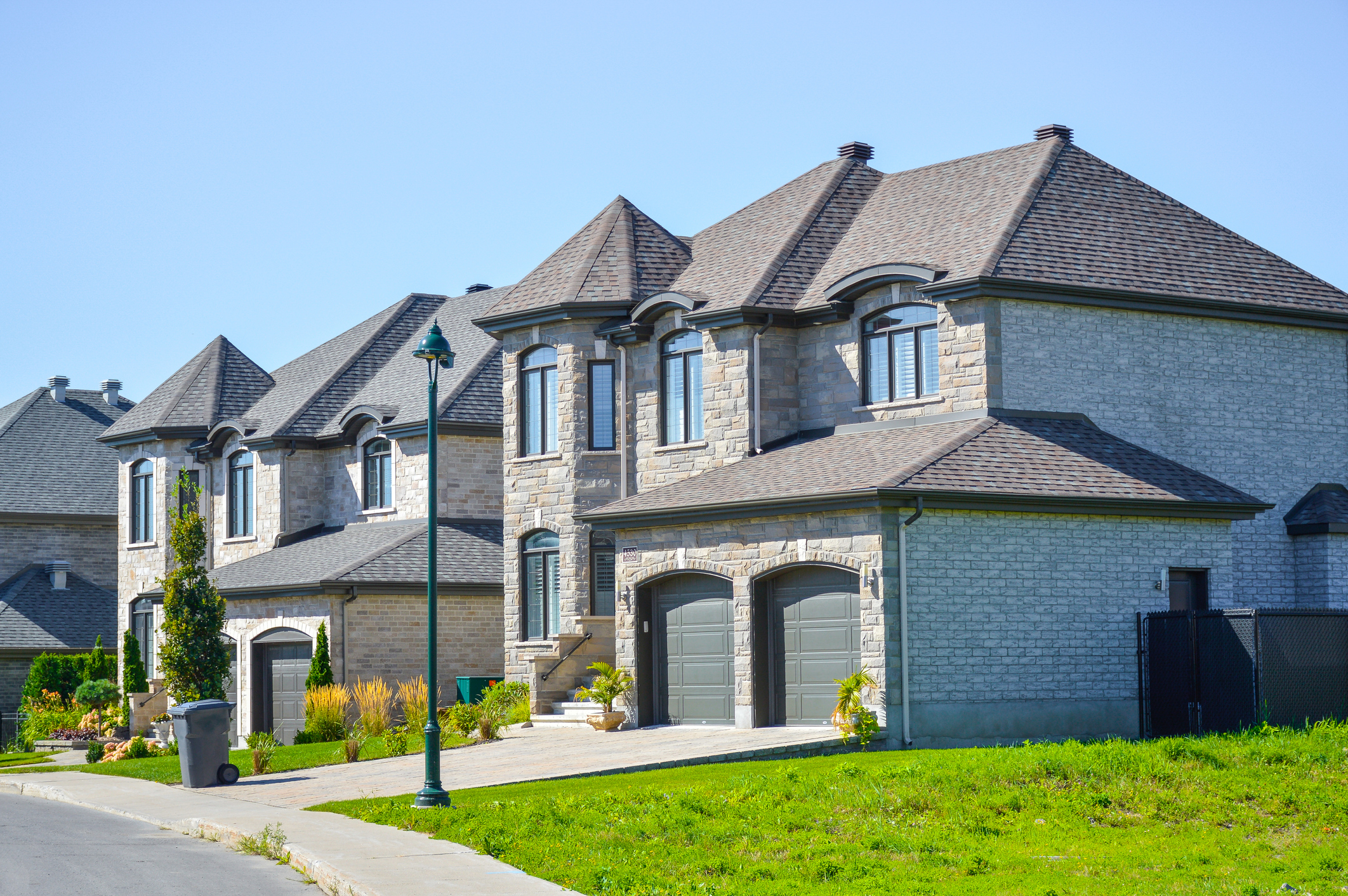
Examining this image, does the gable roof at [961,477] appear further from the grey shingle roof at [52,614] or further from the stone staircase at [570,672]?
the grey shingle roof at [52,614]

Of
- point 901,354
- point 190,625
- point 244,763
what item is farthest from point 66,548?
point 901,354

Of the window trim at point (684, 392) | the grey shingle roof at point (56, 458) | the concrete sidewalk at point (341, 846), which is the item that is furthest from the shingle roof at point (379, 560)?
the grey shingle roof at point (56, 458)

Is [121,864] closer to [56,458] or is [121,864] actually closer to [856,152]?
Result: [856,152]

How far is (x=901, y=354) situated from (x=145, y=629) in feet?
80.6

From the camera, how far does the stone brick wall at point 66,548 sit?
153 ft

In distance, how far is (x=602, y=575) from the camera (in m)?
29.9

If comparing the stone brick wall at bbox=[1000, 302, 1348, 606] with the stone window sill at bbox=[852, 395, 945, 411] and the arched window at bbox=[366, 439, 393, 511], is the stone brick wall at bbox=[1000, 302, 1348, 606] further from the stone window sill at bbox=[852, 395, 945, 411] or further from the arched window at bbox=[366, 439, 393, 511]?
the arched window at bbox=[366, 439, 393, 511]

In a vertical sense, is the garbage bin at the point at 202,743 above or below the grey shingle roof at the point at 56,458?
below

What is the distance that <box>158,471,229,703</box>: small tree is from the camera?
30219mm

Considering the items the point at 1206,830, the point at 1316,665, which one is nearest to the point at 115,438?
A: the point at 1316,665

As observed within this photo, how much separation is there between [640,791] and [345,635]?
17069 millimetres

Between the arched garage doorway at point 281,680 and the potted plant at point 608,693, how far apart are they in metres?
9.95

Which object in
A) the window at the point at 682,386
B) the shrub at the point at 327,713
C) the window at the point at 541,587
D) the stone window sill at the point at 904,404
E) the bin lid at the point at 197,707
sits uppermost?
the window at the point at 682,386

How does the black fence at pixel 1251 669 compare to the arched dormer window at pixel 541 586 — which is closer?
the black fence at pixel 1251 669
